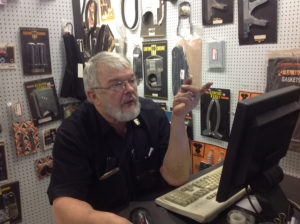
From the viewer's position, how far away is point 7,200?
1.92 m

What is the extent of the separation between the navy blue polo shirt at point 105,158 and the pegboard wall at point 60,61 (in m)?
0.61

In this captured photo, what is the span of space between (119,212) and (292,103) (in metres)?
0.76

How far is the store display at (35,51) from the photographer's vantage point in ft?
6.31

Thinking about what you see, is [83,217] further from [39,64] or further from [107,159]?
[39,64]

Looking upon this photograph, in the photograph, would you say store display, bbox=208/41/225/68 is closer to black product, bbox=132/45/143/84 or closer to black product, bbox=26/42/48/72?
black product, bbox=132/45/143/84

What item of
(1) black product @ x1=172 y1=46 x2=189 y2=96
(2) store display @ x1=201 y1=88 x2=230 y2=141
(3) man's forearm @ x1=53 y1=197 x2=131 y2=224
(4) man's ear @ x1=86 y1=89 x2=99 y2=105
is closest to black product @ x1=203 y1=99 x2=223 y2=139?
(2) store display @ x1=201 y1=88 x2=230 y2=141

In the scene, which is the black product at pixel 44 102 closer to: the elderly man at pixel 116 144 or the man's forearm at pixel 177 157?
the elderly man at pixel 116 144

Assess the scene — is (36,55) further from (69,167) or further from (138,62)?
(69,167)

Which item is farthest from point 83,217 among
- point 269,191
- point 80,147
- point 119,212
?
point 269,191

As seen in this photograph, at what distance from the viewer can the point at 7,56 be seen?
1.86m

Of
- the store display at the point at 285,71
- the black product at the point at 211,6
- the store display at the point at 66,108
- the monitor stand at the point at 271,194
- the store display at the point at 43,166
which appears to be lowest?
the store display at the point at 43,166

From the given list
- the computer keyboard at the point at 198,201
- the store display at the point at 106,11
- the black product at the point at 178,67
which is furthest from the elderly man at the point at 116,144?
the store display at the point at 106,11

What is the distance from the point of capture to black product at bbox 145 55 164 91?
7.21 feet

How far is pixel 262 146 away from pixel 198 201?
383mm
